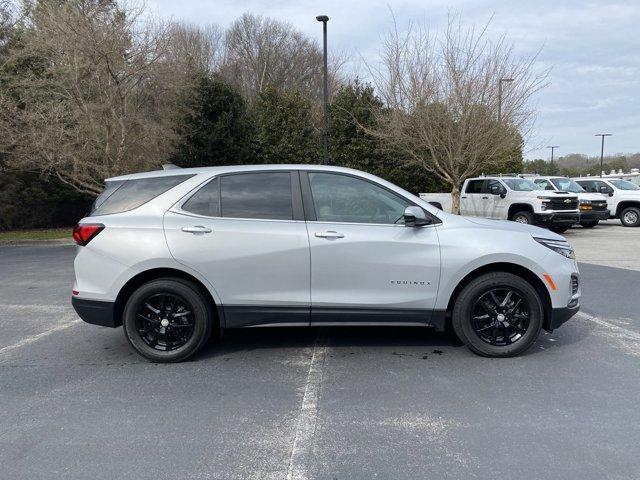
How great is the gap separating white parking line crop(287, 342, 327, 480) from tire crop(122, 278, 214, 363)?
1095 mm

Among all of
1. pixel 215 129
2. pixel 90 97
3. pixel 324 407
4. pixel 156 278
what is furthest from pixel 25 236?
pixel 324 407

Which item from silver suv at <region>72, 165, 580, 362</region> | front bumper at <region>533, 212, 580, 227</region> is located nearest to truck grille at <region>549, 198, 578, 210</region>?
front bumper at <region>533, 212, 580, 227</region>

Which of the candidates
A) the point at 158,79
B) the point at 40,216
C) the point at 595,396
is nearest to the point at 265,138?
the point at 158,79

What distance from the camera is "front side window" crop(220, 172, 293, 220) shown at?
4805 millimetres

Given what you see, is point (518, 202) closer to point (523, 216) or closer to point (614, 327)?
point (523, 216)

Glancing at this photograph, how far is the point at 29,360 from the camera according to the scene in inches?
199

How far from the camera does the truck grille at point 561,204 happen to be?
16.2 meters

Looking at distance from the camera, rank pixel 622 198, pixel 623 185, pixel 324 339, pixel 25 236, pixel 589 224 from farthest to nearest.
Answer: pixel 623 185 < pixel 622 198 < pixel 589 224 < pixel 25 236 < pixel 324 339

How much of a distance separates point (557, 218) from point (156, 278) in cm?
1451

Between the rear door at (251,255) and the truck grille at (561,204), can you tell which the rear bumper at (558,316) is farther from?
the truck grille at (561,204)

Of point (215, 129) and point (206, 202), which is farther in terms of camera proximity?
point (215, 129)

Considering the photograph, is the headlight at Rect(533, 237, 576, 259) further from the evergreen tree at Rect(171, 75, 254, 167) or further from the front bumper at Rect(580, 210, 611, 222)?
the evergreen tree at Rect(171, 75, 254, 167)

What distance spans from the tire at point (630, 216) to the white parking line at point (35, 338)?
20.1m

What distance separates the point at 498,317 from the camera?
4.78m
